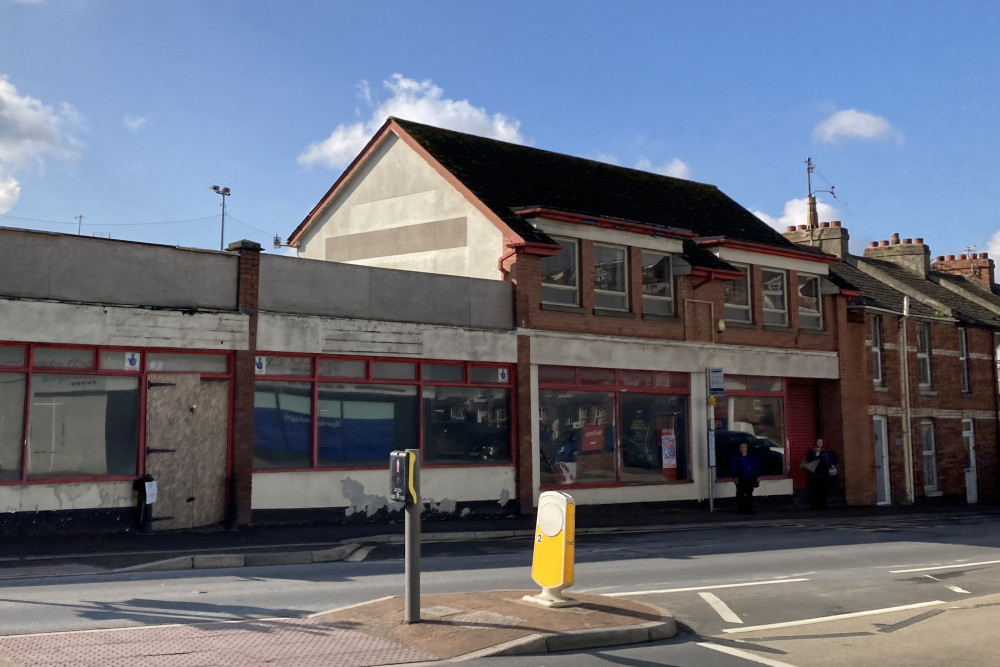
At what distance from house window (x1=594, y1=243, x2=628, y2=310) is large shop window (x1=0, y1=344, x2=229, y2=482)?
10153 millimetres

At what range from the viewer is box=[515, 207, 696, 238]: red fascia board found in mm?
22536

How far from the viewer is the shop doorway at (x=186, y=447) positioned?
17109mm

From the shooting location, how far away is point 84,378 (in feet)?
54.2

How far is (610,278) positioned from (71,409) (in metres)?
12.5

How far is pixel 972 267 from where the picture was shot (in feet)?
137

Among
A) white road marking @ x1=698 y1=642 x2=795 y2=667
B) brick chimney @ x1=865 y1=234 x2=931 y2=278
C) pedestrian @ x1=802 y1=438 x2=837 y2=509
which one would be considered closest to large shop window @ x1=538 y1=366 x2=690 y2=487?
pedestrian @ x1=802 y1=438 x2=837 y2=509

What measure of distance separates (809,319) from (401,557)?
17753mm

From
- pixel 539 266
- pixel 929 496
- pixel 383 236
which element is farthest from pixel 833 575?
pixel 929 496

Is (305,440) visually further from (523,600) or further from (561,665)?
(561,665)

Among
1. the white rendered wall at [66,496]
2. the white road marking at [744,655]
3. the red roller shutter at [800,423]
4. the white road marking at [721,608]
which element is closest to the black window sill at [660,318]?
the red roller shutter at [800,423]

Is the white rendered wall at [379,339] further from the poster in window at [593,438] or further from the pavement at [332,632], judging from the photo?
the pavement at [332,632]

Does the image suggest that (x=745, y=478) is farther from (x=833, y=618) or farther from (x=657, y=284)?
(x=833, y=618)

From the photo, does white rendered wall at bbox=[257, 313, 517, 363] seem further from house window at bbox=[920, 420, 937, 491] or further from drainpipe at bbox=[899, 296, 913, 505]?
house window at bbox=[920, 420, 937, 491]

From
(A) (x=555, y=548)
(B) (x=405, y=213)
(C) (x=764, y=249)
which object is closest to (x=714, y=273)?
(C) (x=764, y=249)
